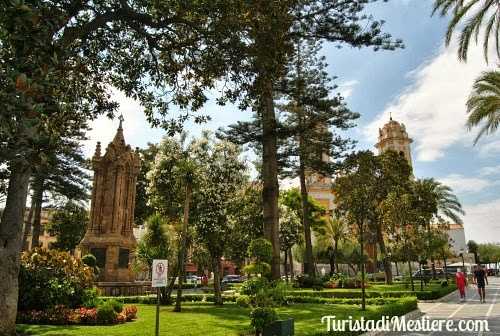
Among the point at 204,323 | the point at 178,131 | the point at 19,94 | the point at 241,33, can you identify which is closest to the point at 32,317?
the point at 204,323

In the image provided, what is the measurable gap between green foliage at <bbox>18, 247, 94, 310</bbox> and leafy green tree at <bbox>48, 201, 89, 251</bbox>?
30215 mm

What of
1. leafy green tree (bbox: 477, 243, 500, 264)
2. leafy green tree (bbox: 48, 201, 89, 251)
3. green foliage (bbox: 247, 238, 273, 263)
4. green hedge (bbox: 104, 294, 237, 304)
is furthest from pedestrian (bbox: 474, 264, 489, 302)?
leafy green tree (bbox: 477, 243, 500, 264)

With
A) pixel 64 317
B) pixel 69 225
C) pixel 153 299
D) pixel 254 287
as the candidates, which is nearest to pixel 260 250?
pixel 254 287

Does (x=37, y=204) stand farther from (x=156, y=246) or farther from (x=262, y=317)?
(x=262, y=317)

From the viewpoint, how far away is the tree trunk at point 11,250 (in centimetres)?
746

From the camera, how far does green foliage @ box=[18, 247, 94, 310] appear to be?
11.1 metres

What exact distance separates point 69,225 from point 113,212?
A: 19.7 meters

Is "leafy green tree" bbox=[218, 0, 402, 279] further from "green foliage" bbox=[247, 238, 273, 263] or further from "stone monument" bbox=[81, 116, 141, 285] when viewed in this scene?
"stone monument" bbox=[81, 116, 141, 285]

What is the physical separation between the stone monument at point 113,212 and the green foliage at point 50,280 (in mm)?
10394

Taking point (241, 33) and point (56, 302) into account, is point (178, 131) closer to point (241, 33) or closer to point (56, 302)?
point (241, 33)

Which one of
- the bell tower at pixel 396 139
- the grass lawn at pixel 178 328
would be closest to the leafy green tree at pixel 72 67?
the grass lawn at pixel 178 328

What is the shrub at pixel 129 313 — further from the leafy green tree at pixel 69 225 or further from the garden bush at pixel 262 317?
the leafy green tree at pixel 69 225

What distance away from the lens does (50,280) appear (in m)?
11.6

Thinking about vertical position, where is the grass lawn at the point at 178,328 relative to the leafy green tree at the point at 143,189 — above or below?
below
